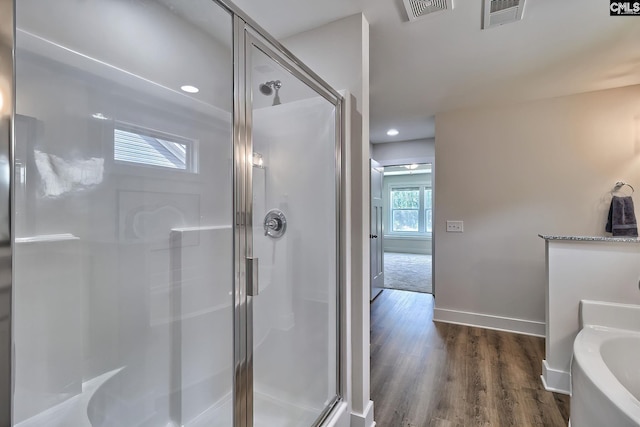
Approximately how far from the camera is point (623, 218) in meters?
2.57

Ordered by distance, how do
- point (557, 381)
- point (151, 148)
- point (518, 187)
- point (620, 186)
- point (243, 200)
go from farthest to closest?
point (518, 187) < point (620, 186) < point (557, 381) < point (151, 148) < point (243, 200)

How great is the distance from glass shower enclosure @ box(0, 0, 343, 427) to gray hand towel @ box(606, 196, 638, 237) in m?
2.71

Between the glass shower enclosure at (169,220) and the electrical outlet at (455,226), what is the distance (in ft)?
7.11

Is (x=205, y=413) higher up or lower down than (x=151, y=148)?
lower down

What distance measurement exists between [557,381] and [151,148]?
297 centimetres

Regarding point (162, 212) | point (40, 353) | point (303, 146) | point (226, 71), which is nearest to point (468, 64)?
point (303, 146)

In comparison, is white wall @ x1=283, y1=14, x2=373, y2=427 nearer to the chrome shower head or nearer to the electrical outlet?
the chrome shower head

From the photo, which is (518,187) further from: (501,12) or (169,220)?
(169,220)

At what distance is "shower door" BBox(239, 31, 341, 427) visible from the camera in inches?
64.5

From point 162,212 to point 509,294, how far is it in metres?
3.35

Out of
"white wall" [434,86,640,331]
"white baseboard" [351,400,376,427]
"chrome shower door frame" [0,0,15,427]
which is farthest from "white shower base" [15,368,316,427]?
"white wall" [434,86,640,331]

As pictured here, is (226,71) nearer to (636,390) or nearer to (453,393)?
(453,393)

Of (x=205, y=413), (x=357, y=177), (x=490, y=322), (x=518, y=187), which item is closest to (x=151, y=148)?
(x=357, y=177)

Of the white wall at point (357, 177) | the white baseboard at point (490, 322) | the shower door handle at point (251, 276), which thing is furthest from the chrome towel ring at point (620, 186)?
the shower door handle at point (251, 276)
